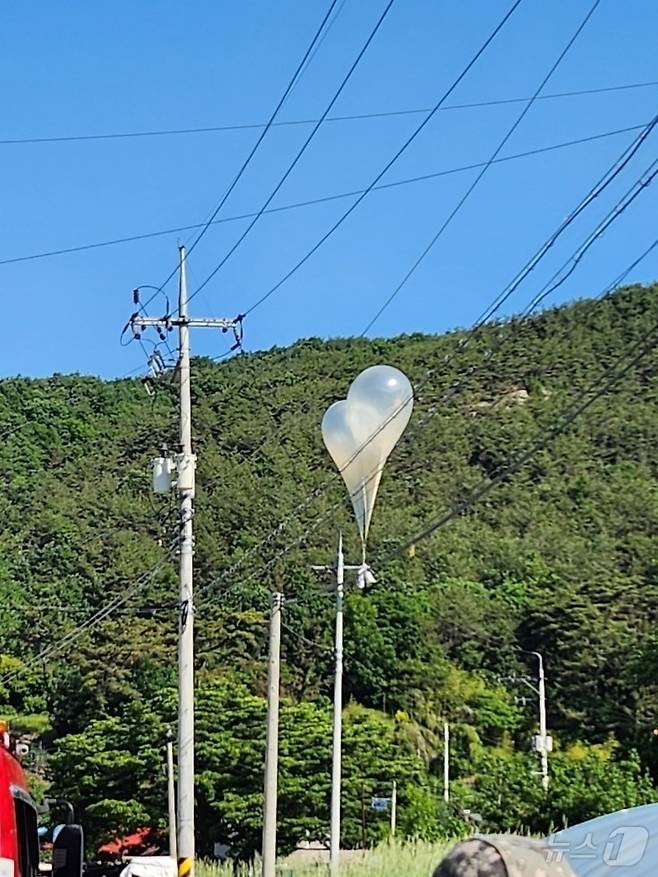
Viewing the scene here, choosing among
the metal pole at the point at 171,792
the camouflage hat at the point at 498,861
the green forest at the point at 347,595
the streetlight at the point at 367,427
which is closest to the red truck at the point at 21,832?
the camouflage hat at the point at 498,861

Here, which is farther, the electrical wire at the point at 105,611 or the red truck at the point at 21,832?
the electrical wire at the point at 105,611

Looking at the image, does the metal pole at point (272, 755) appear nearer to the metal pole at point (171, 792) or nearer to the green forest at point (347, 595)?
the green forest at point (347, 595)

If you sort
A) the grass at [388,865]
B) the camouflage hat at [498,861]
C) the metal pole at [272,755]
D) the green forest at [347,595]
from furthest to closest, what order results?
the green forest at [347,595], the metal pole at [272,755], the grass at [388,865], the camouflage hat at [498,861]

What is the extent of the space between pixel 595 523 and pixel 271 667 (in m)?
70.1

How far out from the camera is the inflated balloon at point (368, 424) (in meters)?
13.5

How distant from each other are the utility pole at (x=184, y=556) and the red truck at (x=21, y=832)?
10844 millimetres


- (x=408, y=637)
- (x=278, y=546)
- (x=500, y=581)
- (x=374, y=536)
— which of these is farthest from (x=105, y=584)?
(x=500, y=581)

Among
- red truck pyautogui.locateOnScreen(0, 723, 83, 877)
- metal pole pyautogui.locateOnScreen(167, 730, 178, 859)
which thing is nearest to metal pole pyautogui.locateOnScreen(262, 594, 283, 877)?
red truck pyautogui.locateOnScreen(0, 723, 83, 877)

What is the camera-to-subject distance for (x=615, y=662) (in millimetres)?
65500

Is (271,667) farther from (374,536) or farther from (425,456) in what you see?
(425,456)

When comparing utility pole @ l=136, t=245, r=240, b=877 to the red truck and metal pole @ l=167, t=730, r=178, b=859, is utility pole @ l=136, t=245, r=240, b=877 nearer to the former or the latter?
the red truck

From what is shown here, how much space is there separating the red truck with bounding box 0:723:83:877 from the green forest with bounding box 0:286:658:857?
627 inches

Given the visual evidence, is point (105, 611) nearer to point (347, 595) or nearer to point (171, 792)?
point (171, 792)

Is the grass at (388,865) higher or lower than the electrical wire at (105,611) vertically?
lower
